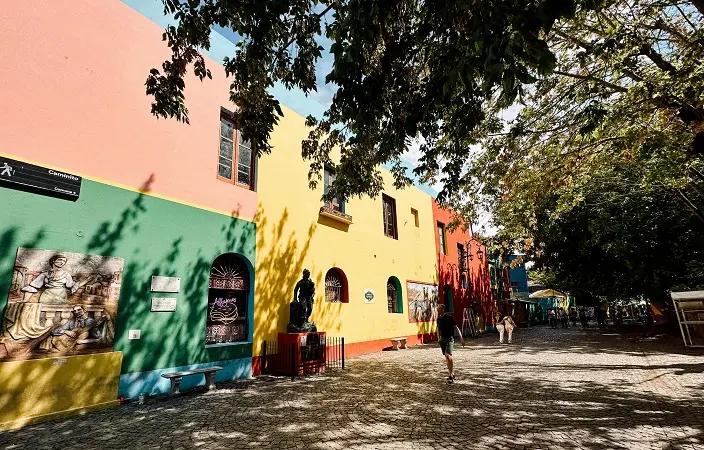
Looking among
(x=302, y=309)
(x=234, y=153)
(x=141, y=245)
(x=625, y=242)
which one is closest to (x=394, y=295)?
(x=302, y=309)

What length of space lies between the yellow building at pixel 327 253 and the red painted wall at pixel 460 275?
293 centimetres

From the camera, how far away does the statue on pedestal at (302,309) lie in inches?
366

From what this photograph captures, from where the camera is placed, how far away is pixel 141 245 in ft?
22.7

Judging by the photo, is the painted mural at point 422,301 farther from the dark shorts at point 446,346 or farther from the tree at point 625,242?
the dark shorts at point 446,346

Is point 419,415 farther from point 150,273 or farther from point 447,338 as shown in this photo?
point 150,273

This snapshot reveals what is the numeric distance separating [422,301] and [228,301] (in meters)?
10.5

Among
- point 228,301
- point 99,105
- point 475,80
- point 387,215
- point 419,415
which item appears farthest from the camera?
point 387,215

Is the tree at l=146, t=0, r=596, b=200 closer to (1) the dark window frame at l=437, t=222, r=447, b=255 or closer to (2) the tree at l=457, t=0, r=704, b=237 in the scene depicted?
(2) the tree at l=457, t=0, r=704, b=237

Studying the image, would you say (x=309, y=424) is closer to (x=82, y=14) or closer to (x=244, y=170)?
(x=244, y=170)

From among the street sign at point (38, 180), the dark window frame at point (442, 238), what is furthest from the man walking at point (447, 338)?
the dark window frame at point (442, 238)

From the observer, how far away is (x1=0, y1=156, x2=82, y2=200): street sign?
5426mm

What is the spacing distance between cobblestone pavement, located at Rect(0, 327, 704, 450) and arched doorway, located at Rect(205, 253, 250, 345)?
1.24 m

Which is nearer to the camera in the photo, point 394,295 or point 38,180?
point 38,180

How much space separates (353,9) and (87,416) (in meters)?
6.92
